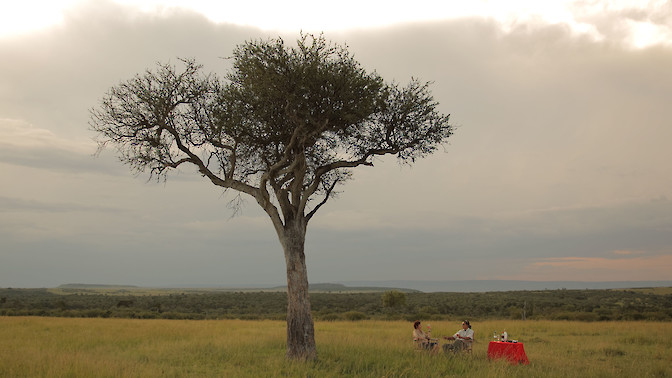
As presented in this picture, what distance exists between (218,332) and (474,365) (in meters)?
16.1

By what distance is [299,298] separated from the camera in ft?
58.7

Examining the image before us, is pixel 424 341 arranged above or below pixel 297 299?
below

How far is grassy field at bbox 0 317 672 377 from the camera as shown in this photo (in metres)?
15.0

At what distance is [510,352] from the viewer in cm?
1694

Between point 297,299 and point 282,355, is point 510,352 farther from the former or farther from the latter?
point 282,355

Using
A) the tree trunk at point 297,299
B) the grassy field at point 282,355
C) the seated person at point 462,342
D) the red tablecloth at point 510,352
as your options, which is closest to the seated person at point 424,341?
the seated person at point 462,342

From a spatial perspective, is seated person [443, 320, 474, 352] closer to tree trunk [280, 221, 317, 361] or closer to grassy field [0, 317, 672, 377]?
grassy field [0, 317, 672, 377]

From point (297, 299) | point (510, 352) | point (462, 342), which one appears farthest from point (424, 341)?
Result: point (297, 299)

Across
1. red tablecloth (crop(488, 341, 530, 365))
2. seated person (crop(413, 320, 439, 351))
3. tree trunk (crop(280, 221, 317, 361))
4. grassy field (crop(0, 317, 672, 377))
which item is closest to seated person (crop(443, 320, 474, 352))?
seated person (crop(413, 320, 439, 351))

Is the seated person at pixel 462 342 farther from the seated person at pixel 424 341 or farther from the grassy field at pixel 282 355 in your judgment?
the grassy field at pixel 282 355

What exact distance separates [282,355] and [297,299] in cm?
250

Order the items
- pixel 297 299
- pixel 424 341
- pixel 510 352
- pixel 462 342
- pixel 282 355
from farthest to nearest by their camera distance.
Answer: pixel 282 355 < pixel 424 341 < pixel 462 342 < pixel 297 299 < pixel 510 352

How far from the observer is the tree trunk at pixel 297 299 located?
57.3 ft

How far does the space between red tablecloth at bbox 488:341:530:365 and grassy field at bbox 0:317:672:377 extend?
55 centimetres
